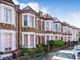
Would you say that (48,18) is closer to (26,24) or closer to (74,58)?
(26,24)

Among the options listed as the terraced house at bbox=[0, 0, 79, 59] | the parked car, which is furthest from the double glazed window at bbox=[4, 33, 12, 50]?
the parked car

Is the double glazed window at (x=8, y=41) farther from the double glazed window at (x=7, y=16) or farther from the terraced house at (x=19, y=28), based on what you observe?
the double glazed window at (x=7, y=16)

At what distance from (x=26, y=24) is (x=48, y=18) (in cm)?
1271

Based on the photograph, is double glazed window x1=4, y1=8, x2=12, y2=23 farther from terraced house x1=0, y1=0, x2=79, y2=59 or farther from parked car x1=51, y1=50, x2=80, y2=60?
parked car x1=51, y1=50, x2=80, y2=60

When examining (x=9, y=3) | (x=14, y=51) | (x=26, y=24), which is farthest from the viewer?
(x=26, y=24)

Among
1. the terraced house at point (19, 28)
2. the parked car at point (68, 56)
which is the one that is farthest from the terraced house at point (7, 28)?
the parked car at point (68, 56)

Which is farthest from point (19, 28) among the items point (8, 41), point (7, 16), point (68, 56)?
point (68, 56)

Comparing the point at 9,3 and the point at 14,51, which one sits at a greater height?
the point at 9,3

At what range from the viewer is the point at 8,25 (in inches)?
940

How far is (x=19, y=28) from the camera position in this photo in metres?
29.2

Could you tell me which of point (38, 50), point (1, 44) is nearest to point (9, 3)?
point (1, 44)

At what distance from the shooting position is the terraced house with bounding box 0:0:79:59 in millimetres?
23000

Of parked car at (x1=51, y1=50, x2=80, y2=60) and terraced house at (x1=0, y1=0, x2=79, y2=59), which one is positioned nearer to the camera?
parked car at (x1=51, y1=50, x2=80, y2=60)

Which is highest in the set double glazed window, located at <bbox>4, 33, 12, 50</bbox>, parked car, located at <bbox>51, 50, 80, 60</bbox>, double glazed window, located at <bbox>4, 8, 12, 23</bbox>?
double glazed window, located at <bbox>4, 8, 12, 23</bbox>
